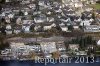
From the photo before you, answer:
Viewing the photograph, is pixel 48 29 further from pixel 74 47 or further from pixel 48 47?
pixel 74 47

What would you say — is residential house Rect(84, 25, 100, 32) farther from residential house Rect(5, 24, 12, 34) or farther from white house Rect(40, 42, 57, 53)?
residential house Rect(5, 24, 12, 34)

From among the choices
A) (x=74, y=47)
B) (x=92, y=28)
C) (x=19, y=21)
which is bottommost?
(x=74, y=47)

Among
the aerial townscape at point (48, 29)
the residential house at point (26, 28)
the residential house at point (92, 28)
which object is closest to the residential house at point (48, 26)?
the aerial townscape at point (48, 29)

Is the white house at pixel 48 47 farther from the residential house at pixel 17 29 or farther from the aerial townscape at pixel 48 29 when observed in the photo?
the residential house at pixel 17 29

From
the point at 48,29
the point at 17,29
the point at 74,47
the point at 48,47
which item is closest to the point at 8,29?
the point at 17,29

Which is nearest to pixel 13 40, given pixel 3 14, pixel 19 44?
pixel 19 44

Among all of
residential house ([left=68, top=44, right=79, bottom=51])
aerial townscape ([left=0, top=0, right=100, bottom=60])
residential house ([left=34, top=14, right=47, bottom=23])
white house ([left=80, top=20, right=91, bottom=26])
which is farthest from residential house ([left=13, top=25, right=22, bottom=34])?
white house ([left=80, top=20, right=91, bottom=26])

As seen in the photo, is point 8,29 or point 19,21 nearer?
point 8,29

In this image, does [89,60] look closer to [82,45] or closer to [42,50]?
[82,45]
